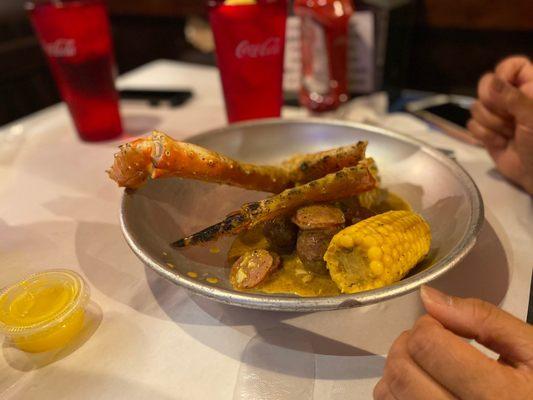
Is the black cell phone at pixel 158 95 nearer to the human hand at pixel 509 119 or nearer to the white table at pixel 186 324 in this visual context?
the white table at pixel 186 324

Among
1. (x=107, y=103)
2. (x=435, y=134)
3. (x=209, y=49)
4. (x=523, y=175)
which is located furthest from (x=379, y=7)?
(x=209, y=49)

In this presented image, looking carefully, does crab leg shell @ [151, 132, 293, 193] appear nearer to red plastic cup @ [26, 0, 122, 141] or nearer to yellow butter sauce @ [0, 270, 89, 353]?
yellow butter sauce @ [0, 270, 89, 353]

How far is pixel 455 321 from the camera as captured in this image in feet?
1.55

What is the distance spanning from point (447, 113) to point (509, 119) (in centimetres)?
33

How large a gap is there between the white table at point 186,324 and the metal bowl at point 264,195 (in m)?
0.08

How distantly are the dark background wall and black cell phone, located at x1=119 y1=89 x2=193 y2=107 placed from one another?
540 millimetres

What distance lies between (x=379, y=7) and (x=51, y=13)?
867 millimetres

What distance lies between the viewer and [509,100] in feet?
2.75

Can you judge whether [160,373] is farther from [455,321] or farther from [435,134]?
[435,134]

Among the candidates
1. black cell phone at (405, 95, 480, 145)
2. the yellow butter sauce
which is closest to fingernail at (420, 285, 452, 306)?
the yellow butter sauce

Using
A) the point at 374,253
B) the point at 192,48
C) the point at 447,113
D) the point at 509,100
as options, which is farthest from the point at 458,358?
the point at 192,48

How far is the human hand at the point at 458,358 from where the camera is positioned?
415 millimetres

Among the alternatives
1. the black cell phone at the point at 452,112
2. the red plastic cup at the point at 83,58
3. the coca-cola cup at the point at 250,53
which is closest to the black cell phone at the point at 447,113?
the black cell phone at the point at 452,112

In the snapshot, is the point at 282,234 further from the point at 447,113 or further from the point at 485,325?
the point at 447,113
